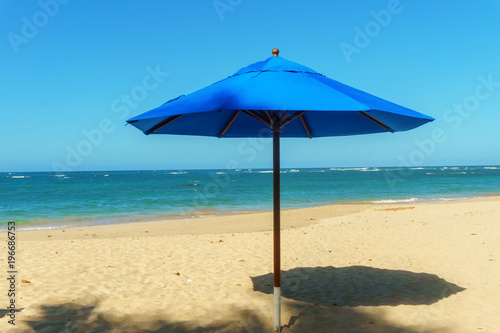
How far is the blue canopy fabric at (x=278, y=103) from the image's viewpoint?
311 centimetres

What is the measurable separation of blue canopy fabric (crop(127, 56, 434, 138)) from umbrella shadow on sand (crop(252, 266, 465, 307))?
7.11 feet

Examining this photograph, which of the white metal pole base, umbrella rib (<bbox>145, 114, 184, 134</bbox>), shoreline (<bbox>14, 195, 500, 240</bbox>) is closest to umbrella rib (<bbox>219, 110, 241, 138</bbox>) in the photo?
umbrella rib (<bbox>145, 114, 184, 134</bbox>)

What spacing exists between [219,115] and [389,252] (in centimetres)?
488

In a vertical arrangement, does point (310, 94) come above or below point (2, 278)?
above

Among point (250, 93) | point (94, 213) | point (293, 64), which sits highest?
point (293, 64)

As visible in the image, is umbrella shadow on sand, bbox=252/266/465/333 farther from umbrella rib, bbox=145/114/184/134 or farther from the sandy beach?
umbrella rib, bbox=145/114/184/134

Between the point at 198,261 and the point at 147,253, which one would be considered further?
the point at 147,253

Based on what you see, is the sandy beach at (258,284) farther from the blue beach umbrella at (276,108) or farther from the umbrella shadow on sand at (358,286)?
the blue beach umbrella at (276,108)

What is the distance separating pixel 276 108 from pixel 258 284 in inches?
139

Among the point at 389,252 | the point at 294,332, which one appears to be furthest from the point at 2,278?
the point at 389,252

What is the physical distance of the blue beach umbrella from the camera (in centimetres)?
314

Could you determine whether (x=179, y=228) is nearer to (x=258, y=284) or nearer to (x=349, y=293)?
(x=258, y=284)

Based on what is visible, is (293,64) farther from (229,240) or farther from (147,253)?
(229,240)

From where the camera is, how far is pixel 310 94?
10.8 feet
